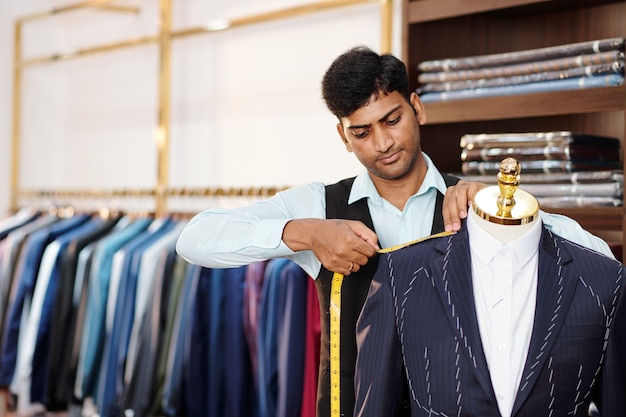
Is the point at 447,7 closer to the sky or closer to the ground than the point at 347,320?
closer to the sky

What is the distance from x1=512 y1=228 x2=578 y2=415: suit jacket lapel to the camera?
1.74 metres

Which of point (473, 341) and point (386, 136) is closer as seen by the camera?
point (473, 341)

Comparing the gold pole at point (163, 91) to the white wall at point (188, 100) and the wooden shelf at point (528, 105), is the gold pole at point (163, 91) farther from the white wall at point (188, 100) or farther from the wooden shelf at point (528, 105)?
the wooden shelf at point (528, 105)

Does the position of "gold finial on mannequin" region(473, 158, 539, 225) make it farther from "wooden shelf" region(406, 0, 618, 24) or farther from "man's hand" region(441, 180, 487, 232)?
"wooden shelf" region(406, 0, 618, 24)

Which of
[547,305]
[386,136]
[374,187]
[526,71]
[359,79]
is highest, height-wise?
[526,71]

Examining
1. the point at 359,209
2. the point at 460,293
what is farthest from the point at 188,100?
the point at 460,293

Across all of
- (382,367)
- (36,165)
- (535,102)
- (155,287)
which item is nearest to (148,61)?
(36,165)

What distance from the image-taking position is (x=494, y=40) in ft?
10.7

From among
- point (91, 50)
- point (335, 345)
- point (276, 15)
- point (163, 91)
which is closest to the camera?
point (335, 345)

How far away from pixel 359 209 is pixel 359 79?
0.33 meters

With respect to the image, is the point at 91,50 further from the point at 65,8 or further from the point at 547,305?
the point at 547,305

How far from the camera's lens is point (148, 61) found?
212 inches

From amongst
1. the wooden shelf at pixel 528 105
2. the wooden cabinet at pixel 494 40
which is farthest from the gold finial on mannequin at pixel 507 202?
the wooden cabinet at pixel 494 40

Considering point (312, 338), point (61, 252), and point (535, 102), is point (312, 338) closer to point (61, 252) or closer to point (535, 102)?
point (535, 102)
